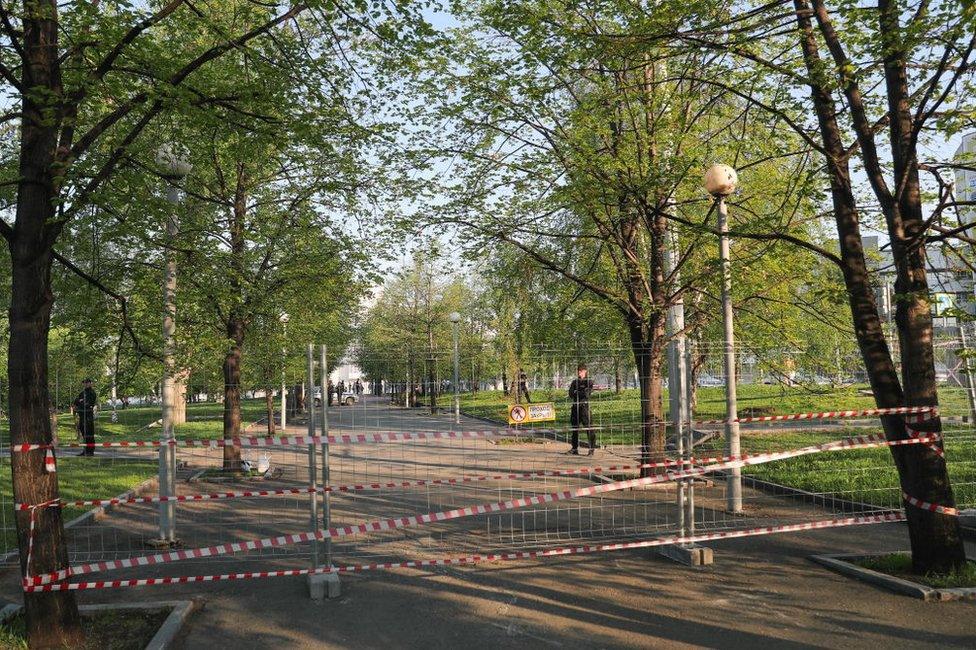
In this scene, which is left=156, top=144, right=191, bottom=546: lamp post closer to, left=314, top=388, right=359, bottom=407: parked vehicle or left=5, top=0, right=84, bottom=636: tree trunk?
left=314, top=388, right=359, bottom=407: parked vehicle

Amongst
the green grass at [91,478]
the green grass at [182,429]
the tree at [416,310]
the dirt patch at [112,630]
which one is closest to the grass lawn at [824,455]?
the dirt patch at [112,630]

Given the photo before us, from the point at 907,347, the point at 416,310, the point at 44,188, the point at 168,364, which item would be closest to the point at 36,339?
the point at 44,188

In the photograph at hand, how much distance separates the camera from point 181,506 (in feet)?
36.6

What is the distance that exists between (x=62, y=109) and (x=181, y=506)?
725 centimetres

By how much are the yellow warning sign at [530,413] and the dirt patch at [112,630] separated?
4086 millimetres

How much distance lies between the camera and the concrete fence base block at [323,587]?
654cm

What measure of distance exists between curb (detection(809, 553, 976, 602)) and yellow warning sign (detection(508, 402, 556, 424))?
10.4ft

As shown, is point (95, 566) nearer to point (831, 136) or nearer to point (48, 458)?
point (48, 458)

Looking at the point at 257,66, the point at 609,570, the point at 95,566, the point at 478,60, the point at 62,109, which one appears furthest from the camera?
the point at 478,60

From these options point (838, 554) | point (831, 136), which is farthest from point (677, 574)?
point (831, 136)

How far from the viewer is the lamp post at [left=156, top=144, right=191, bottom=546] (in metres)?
8.73

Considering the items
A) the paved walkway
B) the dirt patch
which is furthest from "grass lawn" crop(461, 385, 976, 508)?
the dirt patch

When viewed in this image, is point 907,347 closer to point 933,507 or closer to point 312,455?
point 933,507

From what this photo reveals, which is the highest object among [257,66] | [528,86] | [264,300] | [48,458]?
[528,86]
